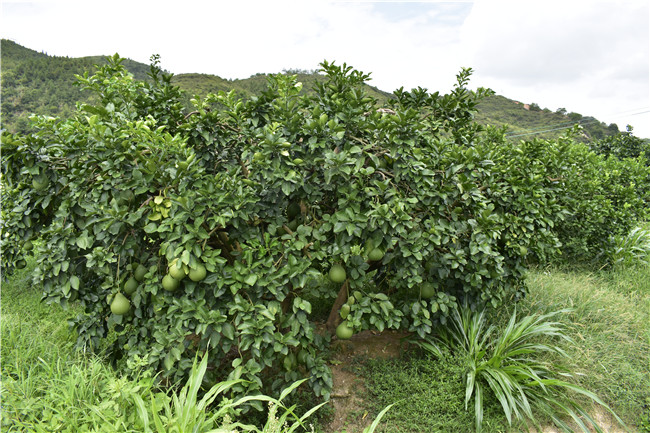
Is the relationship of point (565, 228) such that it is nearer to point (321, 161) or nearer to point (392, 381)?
point (392, 381)

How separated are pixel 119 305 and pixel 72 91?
1876cm

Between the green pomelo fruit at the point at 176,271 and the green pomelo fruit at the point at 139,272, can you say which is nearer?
the green pomelo fruit at the point at 176,271

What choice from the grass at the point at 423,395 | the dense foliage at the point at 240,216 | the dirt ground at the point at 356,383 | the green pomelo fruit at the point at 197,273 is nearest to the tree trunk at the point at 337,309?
the dirt ground at the point at 356,383

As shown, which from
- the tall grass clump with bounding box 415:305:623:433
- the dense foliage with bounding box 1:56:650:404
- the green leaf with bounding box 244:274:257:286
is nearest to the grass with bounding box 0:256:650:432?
the tall grass clump with bounding box 415:305:623:433

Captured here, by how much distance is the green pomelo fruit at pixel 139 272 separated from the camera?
8.42 ft

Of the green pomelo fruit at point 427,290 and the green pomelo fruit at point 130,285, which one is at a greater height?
the green pomelo fruit at point 427,290

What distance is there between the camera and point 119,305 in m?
2.46

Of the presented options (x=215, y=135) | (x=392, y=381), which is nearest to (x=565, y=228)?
(x=392, y=381)

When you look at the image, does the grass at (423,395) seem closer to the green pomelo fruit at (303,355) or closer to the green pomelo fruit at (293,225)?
the green pomelo fruit at (303,355)

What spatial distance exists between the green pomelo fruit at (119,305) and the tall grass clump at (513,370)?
222 cm

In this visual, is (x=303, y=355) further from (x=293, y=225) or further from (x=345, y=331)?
(x=293, y=225)

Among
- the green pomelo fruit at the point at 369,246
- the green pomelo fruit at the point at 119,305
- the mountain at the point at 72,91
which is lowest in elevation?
the green pomelo fruit at the point at 119,305

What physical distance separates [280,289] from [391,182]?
3.53 ft

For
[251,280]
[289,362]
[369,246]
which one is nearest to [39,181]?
[251,280]
